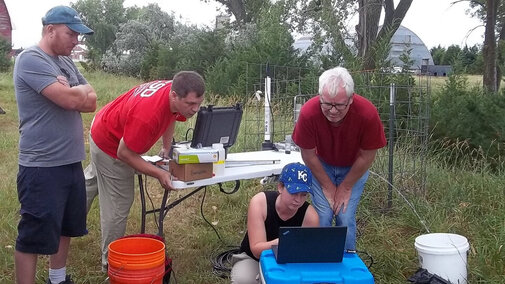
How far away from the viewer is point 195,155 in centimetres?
303

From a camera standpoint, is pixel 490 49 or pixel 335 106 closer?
pixel 335 106

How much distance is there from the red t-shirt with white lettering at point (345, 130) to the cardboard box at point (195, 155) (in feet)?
1.58

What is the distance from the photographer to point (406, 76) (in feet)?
20.7

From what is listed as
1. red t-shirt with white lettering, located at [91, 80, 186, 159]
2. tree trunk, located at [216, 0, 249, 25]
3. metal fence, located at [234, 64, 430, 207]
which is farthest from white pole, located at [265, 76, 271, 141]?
tree trunk, located at [216, 0, 249, 25]

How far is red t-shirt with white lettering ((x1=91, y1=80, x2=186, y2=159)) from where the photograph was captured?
287 centimetres

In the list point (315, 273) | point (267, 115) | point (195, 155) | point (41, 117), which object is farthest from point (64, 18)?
point (267, 115)

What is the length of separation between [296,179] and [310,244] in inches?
17.5

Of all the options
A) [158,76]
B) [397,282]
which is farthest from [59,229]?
[158,76]

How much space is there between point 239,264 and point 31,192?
1.17m

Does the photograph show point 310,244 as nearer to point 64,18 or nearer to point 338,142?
point 338,142

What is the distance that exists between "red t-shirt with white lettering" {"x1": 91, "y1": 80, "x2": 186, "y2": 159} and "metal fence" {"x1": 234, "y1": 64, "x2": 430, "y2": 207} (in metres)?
1.43

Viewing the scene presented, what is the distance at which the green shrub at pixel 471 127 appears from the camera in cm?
595

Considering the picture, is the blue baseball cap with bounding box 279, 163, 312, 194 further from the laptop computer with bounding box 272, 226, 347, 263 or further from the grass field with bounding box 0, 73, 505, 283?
the grass field with bounding box 0, 73, 505, 283

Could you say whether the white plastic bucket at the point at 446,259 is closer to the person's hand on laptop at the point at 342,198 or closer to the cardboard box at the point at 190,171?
the person's hand on laptop at the point at 342,198
